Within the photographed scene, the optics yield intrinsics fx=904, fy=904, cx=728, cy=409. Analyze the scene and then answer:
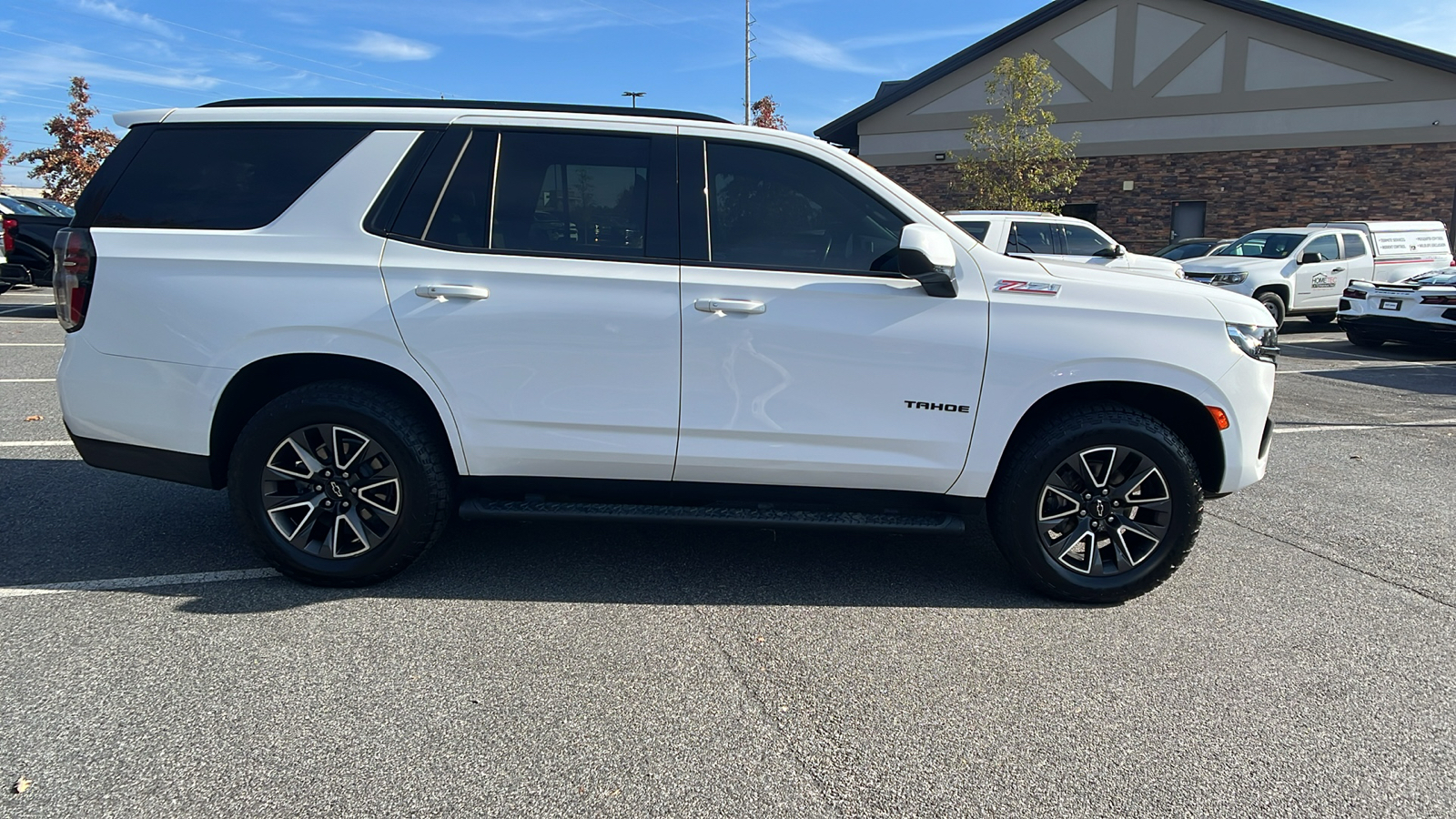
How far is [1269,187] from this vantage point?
74.9 ft

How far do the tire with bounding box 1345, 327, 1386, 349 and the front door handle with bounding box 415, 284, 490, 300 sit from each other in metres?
13.9

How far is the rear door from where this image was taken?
362 cm

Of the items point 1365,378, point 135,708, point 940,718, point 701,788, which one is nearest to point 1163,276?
point 940,718

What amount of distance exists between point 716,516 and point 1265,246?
15284 millimetres

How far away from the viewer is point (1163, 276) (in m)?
4.06

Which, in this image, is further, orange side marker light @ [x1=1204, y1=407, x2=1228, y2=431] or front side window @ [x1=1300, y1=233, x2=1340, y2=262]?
front side window @ [x1=1300, y1=233, x2=1340, y2=262]

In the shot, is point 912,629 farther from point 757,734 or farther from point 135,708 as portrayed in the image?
point 135,708

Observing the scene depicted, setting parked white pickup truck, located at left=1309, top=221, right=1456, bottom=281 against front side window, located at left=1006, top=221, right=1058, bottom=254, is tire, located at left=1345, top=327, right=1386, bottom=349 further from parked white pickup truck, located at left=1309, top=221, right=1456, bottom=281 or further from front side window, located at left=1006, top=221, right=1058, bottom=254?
front side window, located at left=1006, top=221, right=1058, bottom=254

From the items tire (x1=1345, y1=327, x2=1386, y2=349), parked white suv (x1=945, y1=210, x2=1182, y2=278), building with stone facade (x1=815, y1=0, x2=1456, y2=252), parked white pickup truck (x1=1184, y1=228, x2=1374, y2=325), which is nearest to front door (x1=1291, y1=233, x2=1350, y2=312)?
parked white pickup truck (x1=1184, y1=228, x2=1374, y2=325)

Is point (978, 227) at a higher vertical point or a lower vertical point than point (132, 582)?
higher

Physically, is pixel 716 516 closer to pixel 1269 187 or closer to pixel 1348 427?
pixel 1348 427

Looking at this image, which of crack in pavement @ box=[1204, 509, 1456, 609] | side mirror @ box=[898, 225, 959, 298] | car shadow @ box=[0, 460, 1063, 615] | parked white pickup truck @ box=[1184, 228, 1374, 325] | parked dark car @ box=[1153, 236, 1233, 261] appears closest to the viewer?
side mirror @ box=[898, 225, 959, 298]

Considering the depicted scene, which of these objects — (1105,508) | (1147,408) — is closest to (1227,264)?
(1147,408)

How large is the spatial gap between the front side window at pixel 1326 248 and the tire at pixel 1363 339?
223 cm
